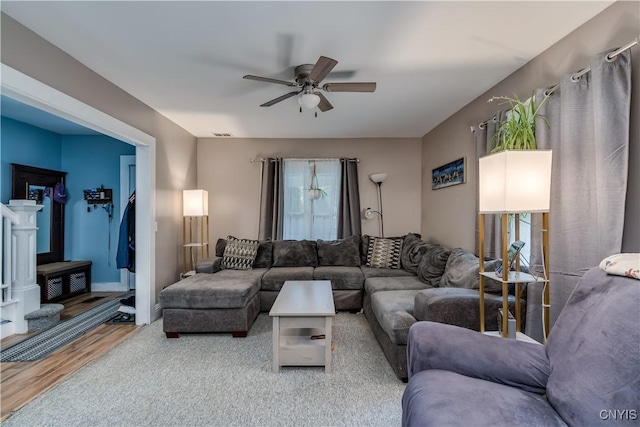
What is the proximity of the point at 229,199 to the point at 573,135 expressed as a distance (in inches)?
166

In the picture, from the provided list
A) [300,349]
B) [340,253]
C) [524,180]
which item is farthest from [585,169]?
[340,253]

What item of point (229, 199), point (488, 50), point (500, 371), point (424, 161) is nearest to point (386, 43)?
Result: point (488, 50)

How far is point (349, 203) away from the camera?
454 centimetres

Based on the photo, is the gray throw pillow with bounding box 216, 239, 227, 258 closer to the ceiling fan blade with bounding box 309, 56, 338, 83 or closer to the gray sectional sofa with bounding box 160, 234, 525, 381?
the gray sectional sofa with bounding box 160, 234, 525, 381

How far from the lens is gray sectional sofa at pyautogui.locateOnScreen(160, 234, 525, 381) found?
2.08 metres

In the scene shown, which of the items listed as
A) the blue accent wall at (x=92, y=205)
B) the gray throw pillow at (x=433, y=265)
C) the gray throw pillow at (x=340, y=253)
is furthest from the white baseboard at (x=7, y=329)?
the gray throw pillow at (x=433, y=265)

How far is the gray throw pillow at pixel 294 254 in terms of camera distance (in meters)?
4.03

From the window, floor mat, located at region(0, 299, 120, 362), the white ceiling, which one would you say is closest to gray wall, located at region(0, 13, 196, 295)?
the white ceiling

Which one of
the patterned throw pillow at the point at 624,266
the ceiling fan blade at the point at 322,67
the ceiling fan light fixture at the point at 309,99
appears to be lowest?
the patterned throw pillow at the point at 624,266

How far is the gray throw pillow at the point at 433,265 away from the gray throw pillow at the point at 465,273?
0.10 m

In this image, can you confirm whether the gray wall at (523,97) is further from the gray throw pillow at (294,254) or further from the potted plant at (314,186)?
the gray throw pillow at (294,254)

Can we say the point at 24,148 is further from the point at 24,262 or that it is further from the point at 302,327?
the point at 302,327

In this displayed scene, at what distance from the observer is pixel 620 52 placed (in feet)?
4.88

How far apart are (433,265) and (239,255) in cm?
243
